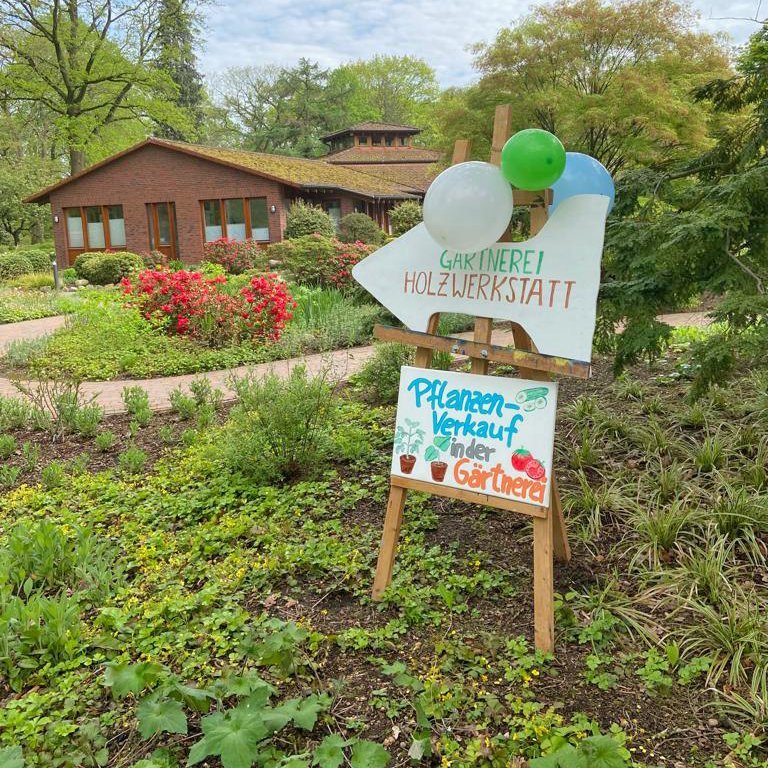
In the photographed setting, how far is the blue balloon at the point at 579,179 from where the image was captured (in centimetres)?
254

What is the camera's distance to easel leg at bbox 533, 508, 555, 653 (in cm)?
233

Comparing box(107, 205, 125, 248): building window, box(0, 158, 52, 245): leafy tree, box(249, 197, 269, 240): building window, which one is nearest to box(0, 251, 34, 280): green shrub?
box(107, 205, 125, 248): building window

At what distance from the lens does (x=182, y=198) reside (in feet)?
76.2

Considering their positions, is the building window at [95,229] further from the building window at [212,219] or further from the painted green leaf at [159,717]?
the painted green leaf at [159,717]

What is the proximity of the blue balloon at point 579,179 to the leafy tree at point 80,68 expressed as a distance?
101ft

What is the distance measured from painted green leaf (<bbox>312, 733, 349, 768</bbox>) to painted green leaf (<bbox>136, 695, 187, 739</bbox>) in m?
0.40

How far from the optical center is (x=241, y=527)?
3311mm

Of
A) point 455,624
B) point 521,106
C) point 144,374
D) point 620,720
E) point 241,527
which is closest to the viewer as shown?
point 620,720

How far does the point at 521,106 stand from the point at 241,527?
45.6ft

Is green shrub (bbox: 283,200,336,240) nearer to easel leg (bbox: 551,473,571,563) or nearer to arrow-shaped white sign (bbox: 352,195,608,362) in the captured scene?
arrow-shaped white sign (bbox: 352,195,608,362)

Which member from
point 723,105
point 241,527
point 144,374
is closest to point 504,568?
point 241,527

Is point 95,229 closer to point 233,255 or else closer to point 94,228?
point 94,228

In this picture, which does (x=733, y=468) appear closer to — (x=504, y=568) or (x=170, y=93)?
(x=504, y=568)

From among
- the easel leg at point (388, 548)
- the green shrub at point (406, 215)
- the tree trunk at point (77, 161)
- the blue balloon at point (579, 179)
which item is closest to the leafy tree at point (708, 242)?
the blue balloon at point (579, 179)
